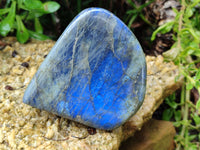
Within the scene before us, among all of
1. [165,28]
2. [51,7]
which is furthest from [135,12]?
[51,7]

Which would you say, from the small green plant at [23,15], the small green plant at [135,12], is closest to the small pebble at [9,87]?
the small green plant at [23,15]

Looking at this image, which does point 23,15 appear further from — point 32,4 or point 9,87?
point 9,87

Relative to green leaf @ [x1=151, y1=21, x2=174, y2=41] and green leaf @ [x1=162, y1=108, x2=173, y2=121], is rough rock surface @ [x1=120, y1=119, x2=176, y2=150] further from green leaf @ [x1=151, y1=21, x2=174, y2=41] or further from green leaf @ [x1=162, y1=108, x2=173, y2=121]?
green leaf @ [x1=151, y1=21, x2=174, y2=41]

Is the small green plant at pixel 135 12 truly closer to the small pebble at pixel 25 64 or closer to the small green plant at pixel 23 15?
the small green plant at pixel 23 15

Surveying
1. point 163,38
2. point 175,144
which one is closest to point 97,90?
point 175,144

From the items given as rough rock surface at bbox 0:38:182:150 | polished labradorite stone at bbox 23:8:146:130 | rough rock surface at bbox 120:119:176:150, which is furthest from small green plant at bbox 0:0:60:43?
rough rock surface at bbox 120:119:176:150
